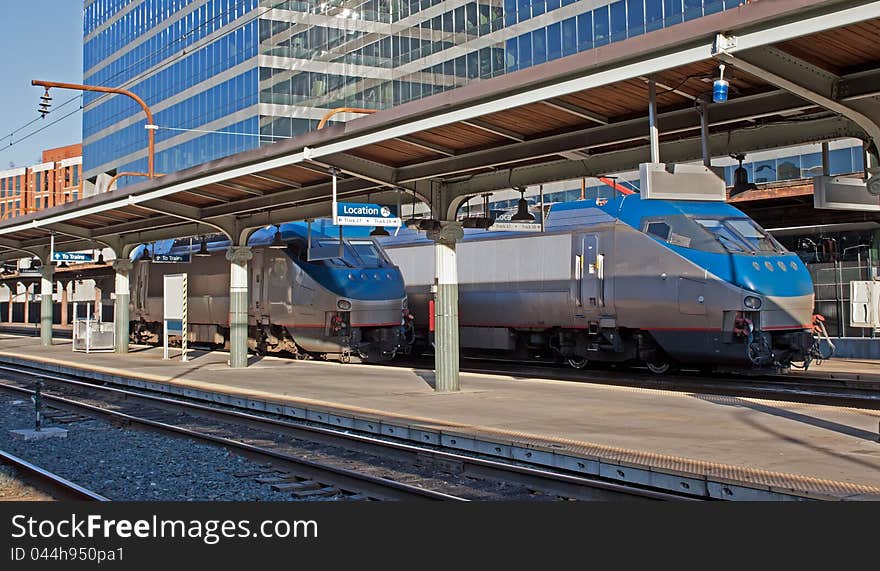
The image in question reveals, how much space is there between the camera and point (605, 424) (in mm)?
11359

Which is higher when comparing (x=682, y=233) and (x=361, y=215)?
(x=361, y=215)

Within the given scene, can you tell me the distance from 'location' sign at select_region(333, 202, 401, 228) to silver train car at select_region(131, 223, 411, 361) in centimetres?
541

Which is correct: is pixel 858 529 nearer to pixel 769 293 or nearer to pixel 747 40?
pixel 747 40

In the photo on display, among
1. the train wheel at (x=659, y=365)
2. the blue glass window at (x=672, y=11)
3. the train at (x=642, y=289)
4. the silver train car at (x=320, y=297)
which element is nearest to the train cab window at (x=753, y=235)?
the train at (x=642, y=289)

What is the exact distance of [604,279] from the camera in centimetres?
1780

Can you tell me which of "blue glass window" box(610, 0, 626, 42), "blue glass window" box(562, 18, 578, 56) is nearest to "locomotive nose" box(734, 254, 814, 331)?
"blue glass window" box(610, 0, 626, 42)

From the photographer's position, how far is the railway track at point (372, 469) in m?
8.48

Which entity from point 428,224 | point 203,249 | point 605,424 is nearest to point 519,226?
point 428,224

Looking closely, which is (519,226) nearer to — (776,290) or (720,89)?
(776,290)

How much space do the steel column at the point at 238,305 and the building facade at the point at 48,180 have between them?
212ft

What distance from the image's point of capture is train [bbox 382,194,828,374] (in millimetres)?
15773

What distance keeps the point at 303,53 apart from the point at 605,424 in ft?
163

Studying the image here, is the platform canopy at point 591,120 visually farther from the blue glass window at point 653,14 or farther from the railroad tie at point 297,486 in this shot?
the blue glass window at point 653,14

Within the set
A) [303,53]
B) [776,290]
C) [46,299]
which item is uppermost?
[303,53]
